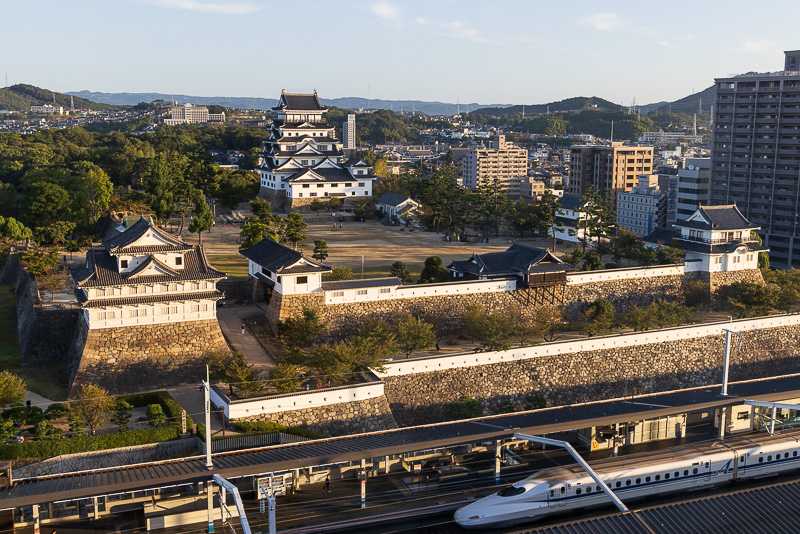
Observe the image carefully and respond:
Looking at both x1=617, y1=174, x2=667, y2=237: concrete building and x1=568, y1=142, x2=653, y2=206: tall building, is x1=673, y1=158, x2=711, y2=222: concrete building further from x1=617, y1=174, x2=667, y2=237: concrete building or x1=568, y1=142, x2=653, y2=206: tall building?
x1=568, y1=142, x2=653, y2=206: tall building

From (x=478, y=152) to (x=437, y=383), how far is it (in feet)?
261

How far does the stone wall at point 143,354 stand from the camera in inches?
1010

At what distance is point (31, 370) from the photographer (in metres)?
28.2

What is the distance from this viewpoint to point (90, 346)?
25688 mm

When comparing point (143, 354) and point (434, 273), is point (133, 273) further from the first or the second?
point (434, 273)

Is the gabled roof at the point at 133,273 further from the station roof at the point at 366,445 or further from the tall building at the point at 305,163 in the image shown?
the tall building at the point at 305,163

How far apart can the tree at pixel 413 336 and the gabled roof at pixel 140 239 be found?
8889 mm

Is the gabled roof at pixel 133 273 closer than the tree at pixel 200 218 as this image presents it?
Yes

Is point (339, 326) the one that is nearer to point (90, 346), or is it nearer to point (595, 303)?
point (90, 346)

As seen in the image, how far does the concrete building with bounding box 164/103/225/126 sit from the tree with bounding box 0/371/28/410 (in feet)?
559

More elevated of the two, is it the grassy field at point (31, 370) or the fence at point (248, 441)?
the grassy field at point (31, 370)

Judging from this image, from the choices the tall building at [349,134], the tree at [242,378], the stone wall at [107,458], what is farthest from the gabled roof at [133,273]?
the tall building at [349,134]

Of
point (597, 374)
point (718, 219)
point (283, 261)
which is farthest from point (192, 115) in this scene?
point (597, 374)

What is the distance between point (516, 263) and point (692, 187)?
113ft
